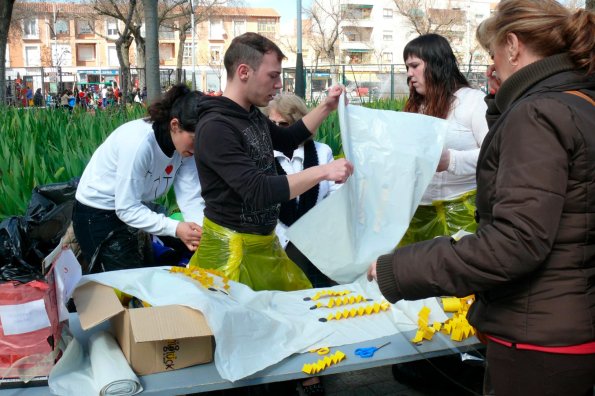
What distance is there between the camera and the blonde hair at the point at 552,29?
1.34 m

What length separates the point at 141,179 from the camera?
8.72 ft

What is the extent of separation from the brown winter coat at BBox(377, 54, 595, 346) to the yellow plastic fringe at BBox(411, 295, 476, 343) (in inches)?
23.6

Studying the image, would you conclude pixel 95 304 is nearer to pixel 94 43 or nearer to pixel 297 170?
pixel 297 170

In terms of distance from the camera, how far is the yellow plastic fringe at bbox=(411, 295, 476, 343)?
2.01 m

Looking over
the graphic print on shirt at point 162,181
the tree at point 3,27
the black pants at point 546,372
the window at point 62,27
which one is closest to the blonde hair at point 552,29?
the black pants at point 546,372

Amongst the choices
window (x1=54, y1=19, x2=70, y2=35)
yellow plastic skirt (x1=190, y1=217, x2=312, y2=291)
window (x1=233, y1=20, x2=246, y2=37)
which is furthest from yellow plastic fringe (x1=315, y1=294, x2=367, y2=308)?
window (x1=233, y1=20, x2=246, y2=37)

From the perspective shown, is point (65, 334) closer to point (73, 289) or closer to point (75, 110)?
point (73, 289)

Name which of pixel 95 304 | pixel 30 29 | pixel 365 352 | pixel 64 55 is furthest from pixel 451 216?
pixel 30 29

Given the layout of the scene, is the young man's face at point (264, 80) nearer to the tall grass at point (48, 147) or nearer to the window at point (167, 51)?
the tall grass at point (48, 147)

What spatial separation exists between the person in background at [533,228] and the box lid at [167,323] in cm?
61

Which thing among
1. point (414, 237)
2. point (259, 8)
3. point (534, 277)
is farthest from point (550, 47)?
point (259, 8)

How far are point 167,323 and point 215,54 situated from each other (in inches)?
2572

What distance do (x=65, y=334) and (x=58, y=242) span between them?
28 cm

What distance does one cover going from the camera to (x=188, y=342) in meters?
1.81
